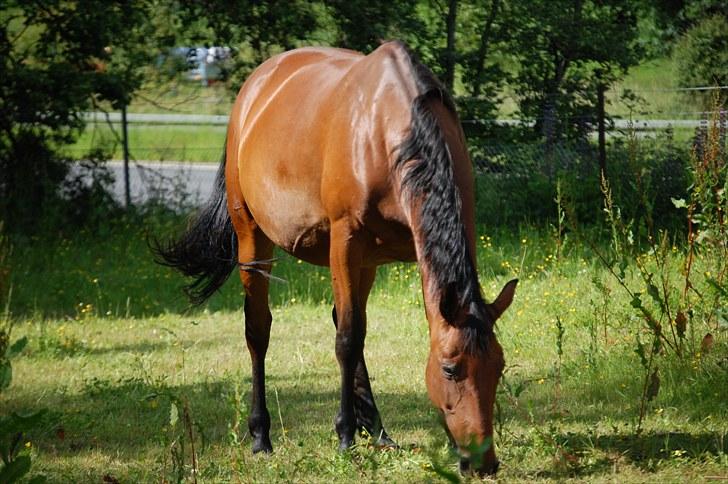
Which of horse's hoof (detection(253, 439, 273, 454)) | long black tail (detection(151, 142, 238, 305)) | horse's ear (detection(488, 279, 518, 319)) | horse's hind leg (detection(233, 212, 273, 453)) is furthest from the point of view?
long black tail (detection(151, 142, 238, 305))

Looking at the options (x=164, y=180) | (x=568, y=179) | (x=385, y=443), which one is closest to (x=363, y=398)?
(x=385, y=443)

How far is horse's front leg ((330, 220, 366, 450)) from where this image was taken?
490 cm

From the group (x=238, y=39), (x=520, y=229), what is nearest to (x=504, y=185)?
(x=520, y=229)

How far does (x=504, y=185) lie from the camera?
11195 millimetres

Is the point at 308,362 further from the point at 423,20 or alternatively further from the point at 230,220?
the point at 423,20

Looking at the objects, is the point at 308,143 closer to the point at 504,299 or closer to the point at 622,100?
the point at 504,299

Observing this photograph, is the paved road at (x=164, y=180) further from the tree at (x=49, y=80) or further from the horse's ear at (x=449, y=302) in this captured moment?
the horse's ear at (x=449, y=302)

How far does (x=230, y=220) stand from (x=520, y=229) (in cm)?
444

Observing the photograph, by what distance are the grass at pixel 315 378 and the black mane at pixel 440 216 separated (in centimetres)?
40

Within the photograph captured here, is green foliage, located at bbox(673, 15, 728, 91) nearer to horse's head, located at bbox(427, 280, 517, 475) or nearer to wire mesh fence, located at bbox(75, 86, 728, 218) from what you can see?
wire mesh fence, located at bbox(75, 86, 728, 218)

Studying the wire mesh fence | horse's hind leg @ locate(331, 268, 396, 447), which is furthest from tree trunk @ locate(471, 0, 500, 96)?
horse's hind leg @ locate(331, 268, 396, 447)

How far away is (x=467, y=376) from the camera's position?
4008mm

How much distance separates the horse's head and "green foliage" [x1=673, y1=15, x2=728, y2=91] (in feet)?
27.4

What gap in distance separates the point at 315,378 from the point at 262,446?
1.48 m
